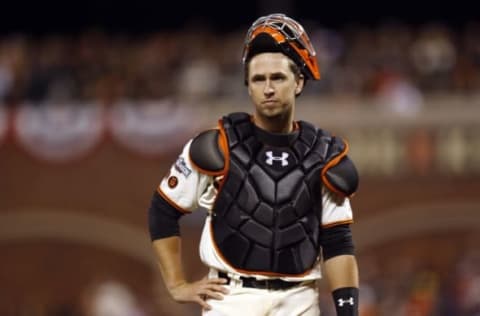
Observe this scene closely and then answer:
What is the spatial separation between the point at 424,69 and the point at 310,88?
141 cm

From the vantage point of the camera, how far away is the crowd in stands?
14523 mm

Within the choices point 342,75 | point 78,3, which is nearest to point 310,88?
point 342,75

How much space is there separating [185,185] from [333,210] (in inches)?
25.4

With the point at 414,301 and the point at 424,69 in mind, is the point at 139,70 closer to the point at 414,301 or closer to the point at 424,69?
the point at 424,69

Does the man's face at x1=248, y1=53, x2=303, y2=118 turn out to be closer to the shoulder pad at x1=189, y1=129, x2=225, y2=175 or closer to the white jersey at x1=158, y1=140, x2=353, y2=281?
the shoulder pad at x1=189, y1=129, x2=225, y2=175

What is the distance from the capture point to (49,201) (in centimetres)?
1577

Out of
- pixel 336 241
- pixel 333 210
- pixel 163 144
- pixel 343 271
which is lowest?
pixel 343 271

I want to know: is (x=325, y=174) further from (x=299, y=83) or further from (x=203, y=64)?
(x=203, y=64)

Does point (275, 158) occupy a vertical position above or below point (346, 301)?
above

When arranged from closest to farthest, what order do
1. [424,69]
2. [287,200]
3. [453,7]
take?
[287,200] < [424,69] < [453,7]

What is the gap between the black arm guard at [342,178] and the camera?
5.05m

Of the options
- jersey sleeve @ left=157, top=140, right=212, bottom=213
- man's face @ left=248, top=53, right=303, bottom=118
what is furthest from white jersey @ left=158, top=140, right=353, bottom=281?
man's face @ left=248, top=53, right=303, bottom=118

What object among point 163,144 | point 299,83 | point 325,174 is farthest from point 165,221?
point 163,144

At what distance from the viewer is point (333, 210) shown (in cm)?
515
